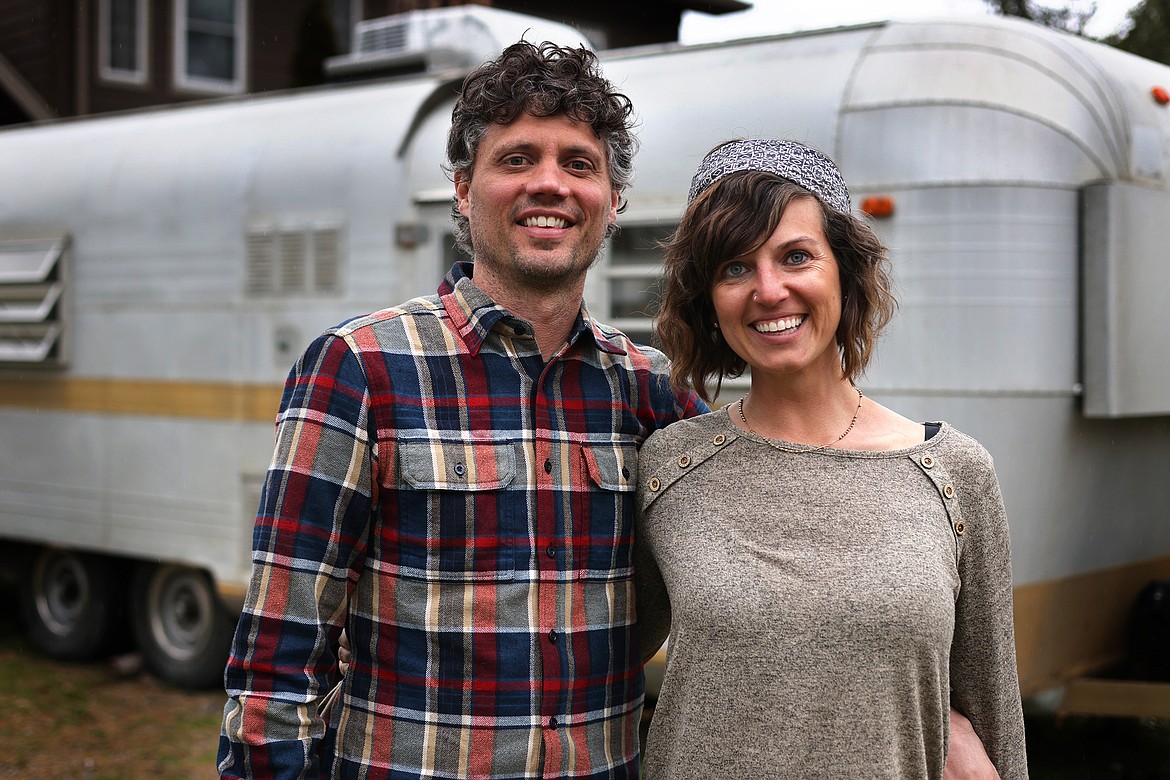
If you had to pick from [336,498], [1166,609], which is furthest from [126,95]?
[336,498]

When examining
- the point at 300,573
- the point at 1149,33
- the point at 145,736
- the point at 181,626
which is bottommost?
the point at 145,736

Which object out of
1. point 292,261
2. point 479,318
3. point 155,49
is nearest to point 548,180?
point 479,318

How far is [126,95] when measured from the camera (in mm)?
15523

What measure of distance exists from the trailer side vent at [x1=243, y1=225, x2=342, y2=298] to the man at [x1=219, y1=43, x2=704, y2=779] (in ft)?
13.0

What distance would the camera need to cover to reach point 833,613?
2.12 m

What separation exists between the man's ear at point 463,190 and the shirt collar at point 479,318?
0.14 metres

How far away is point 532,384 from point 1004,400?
8.84ft

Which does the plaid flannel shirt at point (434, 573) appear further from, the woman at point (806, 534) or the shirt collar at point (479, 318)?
the woman at point (806, 534)

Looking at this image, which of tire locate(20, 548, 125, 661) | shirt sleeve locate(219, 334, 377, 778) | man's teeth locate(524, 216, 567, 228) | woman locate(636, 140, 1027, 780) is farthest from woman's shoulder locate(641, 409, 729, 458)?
tire locate(20, 548, 125, 661)

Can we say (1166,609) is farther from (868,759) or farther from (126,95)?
(126,95)

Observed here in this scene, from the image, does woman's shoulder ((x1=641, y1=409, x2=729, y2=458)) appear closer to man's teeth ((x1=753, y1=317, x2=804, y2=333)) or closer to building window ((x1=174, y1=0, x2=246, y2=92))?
man's teeth ((x1=753, y1=317, x2=804, y2=333))

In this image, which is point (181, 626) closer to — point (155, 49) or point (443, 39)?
point (443, 39)

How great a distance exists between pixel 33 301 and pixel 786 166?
6.48 meters

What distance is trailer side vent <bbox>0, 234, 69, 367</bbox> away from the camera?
24.8 feet
